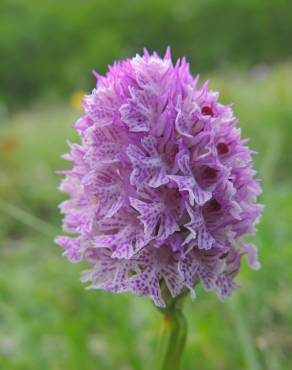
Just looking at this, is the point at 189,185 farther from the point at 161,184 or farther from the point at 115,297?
the point at 115,297

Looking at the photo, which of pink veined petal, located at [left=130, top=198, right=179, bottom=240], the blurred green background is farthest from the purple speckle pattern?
the blurred green background

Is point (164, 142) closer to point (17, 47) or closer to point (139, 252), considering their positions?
point (139, 252)

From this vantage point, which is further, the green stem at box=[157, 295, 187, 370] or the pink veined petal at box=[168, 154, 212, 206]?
the green stem at box=[157, 295, 187, 370]

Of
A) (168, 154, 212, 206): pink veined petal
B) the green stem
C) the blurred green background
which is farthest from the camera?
the blurred green background

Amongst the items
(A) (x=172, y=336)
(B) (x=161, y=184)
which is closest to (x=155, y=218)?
(B) (x=161, y=184)

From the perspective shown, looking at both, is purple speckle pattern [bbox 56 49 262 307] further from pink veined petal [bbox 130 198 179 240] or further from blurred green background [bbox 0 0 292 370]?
blurred green background [bbox 0 0 292 370]
